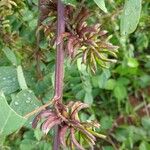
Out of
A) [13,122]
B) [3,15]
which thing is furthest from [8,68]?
[13,122]

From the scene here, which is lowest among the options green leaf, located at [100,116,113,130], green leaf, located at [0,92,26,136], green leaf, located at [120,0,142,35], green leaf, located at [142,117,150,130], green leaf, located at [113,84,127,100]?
green leaf, located at [142,117,150,130]

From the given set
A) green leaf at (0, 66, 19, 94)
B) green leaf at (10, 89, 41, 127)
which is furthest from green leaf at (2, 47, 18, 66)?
green leaf at (10, 89, 41, 127)

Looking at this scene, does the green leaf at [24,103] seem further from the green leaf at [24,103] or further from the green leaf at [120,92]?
the green leaf at [120,92]

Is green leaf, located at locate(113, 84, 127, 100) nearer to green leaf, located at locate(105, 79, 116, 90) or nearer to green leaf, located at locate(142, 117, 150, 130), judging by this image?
green leaf, located at locate(105, 79, 116, 90)

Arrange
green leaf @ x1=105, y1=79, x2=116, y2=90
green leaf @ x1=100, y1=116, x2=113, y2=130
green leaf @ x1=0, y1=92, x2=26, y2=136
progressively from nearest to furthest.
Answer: green leaf @ x1=0, y1=92, x2=26, y2=136
green leaf @ x1=100, y1=116, x2=113, y2=130
green leaf @ x1=105, y1=79, x2=116, y2=90

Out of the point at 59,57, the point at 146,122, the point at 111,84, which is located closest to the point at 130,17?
the point at 59,57

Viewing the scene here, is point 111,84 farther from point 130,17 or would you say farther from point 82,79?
point 130,17
